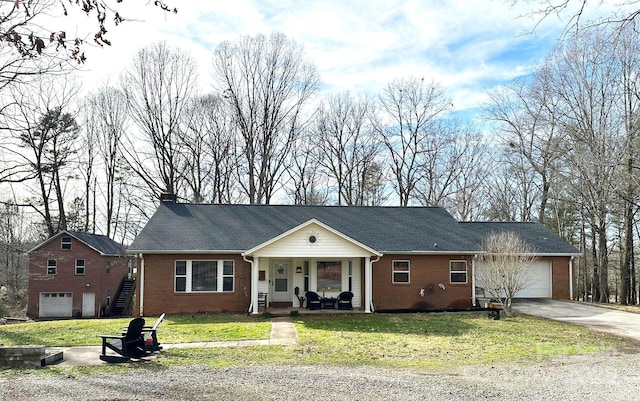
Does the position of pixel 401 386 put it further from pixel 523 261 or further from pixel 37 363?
pixel 523 261

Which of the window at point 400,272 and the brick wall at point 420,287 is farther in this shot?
the window at point 400,272

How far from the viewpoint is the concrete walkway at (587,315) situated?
50.2 ft

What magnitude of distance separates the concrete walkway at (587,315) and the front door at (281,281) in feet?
30.0

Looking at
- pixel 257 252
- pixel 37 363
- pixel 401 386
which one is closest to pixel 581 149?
pixel 257 252

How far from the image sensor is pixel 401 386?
830 centimetres

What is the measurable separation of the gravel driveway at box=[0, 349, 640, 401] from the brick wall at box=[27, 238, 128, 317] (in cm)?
2571

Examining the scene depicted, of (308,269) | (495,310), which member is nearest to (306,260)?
(308,269)

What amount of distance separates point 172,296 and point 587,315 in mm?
15507

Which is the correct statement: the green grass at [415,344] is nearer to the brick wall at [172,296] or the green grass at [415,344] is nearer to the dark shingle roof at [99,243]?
the brick wall at [172,296]

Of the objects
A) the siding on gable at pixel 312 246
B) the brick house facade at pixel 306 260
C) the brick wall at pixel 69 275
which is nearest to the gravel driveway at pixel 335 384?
the siding on gable at pixel 312 246

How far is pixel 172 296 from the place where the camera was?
62.6 ft

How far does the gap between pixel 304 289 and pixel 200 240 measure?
4633 millimetres

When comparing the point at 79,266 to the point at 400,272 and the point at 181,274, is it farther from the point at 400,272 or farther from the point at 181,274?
the point at 400,272

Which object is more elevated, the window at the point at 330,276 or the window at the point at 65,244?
the window at the point at 65,244
